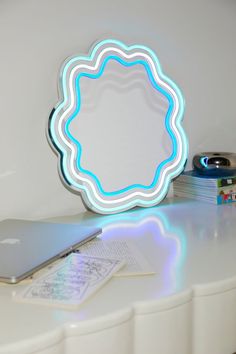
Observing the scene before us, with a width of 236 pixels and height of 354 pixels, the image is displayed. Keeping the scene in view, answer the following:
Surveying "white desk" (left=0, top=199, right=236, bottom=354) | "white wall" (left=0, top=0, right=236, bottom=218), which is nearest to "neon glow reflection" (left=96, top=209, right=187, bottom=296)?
"white desk" (left=0, top=199, right=236, bottom=354)

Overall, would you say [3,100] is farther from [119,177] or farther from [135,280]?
[135,280]

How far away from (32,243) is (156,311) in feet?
0.98

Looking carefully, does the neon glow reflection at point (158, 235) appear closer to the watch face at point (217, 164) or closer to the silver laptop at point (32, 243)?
the silver laptop at point (32, 243)

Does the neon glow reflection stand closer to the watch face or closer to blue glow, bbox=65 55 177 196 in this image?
blue glow, bbox=65 55 177 196

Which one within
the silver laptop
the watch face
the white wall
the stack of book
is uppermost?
the white wall

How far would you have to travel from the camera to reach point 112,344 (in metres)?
0.67

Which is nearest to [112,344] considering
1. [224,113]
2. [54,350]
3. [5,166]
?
[54,350]

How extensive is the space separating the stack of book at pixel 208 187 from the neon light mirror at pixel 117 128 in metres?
0.08

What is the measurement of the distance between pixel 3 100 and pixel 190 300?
64cm

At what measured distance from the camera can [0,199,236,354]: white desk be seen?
0.64 m

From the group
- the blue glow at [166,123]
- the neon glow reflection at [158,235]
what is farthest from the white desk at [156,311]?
the blue glow at [166,123]

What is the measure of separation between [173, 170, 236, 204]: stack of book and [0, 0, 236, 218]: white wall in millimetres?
100

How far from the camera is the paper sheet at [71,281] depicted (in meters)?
0.70

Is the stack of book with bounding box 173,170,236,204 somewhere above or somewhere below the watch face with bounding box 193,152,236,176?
below
